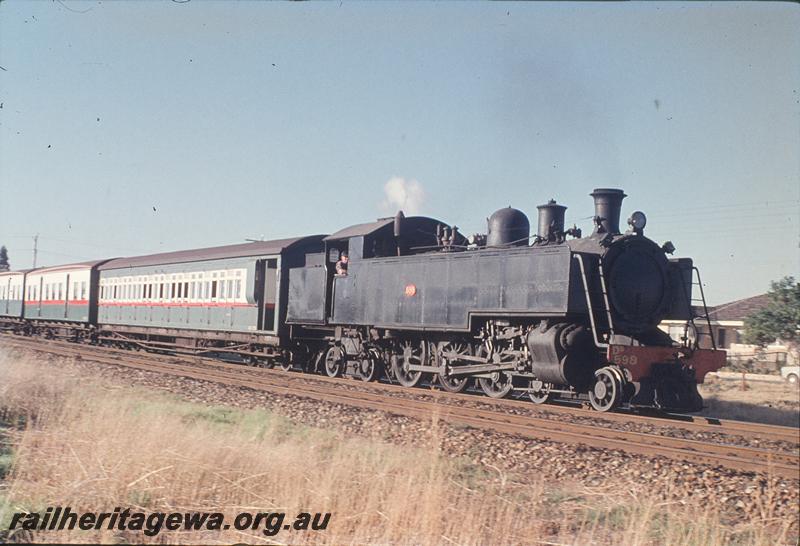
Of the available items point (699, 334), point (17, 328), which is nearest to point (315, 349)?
point (699, 334)

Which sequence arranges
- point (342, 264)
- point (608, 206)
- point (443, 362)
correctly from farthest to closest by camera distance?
point (342, 264) < point (443, 362) < point (608, 206)

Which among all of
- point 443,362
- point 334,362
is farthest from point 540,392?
point 334,362

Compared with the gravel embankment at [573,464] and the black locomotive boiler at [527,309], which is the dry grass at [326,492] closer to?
the gravel embankment at [573,464]

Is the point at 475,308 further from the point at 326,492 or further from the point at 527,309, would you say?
the point at 326,492

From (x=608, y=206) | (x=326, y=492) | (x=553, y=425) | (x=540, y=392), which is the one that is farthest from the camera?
(x=608, y=206)

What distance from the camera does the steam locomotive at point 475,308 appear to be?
11.2 m

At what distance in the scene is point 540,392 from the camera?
40.2ft

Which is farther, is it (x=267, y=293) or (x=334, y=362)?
(x=267, y=293)

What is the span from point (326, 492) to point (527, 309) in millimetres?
6911

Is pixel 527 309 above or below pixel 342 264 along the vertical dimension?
below

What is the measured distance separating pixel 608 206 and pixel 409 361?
16.9ft

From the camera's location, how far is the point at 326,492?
5.63 m

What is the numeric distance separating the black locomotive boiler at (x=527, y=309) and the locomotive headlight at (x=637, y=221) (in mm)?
20

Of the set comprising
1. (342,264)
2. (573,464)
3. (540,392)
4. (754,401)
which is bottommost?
(754,401)
